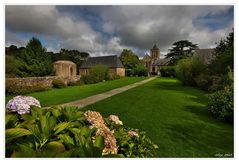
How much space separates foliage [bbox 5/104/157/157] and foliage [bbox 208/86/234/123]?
153 inches

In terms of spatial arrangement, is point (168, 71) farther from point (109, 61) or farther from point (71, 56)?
point (71, 56)

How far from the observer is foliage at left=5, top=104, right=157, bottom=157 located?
1657 millimetres

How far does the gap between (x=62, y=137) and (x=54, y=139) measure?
134 millimetres

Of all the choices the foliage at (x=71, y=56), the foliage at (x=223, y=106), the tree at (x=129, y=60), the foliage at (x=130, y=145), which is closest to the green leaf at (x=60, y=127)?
the foliage at (x=130, y=145)

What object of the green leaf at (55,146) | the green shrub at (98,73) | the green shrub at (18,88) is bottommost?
the green shrub at (18,88)

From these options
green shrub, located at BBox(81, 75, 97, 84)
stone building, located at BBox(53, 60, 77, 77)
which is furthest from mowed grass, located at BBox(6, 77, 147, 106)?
stone building, located at BBox(53, 60, 77, 77)

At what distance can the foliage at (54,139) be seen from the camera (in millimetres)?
1657

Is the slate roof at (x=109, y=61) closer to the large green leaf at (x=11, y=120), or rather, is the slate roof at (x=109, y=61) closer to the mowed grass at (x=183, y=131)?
the mowed grass at (x=183, y=131)

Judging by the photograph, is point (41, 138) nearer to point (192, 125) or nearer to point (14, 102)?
point (14, 102)

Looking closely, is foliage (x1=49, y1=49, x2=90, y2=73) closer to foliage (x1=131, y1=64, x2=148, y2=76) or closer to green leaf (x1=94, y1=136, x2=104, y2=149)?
foliage (x1=131, y1=64, x2=148, y2=76)

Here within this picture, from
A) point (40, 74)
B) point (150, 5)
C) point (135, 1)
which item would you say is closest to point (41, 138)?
point (135, 1)

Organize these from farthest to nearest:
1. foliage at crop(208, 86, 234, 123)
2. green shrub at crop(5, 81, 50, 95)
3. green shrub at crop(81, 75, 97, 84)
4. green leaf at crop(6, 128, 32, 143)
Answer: green shrub at crop(81, 75, 97, 84) → green shrub at crop(5, 81, 50, 95) → foliage at crop(208, 86, 234, 123) → green leaf at crop(6, 128, 32, 143)

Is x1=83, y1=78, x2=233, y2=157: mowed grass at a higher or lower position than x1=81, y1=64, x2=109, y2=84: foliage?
lower

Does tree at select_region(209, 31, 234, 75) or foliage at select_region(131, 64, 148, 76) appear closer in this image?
tree at select_region(209, 31, 234, 75)
